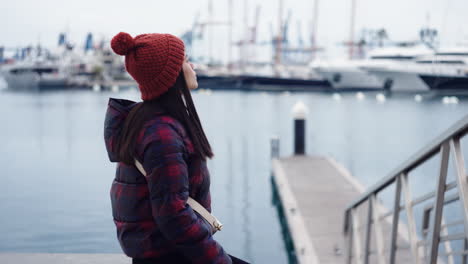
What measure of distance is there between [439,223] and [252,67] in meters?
96.5

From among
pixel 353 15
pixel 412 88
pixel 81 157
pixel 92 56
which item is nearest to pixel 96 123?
pixel 81 157

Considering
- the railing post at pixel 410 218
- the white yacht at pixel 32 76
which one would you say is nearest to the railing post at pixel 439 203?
the railing post at pixel 410 218

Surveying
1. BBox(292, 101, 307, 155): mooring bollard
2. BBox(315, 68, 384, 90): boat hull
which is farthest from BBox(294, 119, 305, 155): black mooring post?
BBox(315, 68, 384, 90): boat hull

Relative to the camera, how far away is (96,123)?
40062 mm

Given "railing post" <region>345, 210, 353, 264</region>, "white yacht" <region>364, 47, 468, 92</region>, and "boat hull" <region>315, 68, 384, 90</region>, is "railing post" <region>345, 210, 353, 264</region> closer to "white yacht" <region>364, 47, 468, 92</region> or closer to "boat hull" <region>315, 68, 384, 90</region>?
"white yacht" <region>364, 47, 468, 92</region>

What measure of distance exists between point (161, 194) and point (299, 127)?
13488mm

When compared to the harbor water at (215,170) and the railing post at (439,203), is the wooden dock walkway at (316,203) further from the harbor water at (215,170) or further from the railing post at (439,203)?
the railing post at (439,203)

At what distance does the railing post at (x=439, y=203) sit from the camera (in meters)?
2.24

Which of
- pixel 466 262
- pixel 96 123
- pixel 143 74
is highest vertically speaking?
pixel 143 74

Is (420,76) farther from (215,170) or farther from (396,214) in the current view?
(396,214)

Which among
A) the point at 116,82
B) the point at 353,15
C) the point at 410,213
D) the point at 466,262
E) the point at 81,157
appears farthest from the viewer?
the point at 116,82

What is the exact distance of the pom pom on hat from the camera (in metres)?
1.89

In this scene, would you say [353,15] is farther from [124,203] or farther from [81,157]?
[124,203]

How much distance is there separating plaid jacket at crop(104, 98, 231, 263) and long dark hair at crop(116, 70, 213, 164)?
1.0 inches
